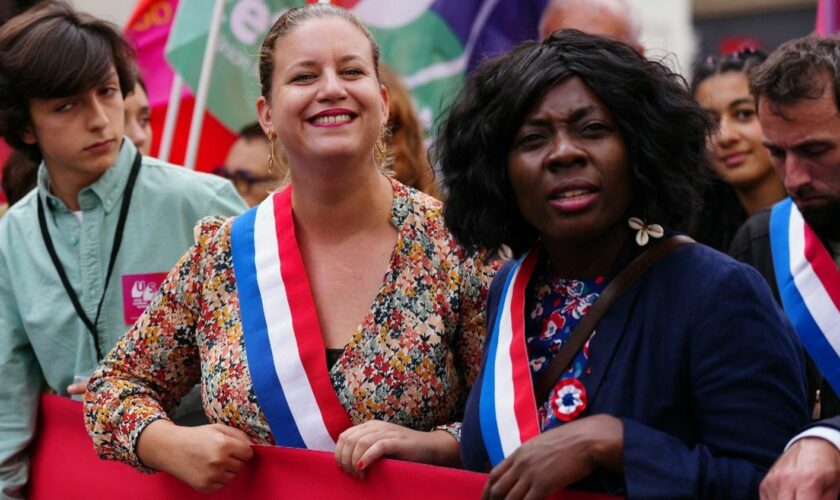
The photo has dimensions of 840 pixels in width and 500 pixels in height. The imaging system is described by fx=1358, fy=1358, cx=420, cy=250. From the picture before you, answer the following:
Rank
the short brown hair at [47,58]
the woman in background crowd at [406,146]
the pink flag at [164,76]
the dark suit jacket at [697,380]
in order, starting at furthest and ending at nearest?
the pink flag at [164,76], the woman in background crowd at [406,146], the short brown hair at [47,58], the dark suit jacket at [697,380]

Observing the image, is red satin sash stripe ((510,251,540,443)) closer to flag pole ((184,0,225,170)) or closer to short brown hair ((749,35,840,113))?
short brown hair ((749,35,840,113))

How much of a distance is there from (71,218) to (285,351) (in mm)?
1369

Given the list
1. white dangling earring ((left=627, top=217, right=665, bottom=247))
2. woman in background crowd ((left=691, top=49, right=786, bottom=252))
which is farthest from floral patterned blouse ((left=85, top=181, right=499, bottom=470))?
woman in background crowd ((left=691, top=49, right=786, bottom=252))

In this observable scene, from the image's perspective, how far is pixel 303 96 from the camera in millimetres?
3369

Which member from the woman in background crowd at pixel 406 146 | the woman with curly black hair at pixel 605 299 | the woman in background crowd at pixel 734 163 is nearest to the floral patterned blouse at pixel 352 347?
the woman with curly black hair at pixel 605 299

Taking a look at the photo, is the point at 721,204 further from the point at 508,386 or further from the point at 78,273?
the point at 508,386

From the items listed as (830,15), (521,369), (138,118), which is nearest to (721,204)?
(830,15)

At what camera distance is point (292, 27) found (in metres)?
3.48

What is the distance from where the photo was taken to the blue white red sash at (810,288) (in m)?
3.33

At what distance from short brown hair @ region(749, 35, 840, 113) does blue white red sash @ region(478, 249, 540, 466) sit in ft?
3.70

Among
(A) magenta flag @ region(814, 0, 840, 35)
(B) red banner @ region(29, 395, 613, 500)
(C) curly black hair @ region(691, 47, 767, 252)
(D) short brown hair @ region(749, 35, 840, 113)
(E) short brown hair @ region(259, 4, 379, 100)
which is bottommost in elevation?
(B) red banner @ region(29, 395, 613, 500)

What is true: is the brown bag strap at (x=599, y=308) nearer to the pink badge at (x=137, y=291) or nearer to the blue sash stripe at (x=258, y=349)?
the blue sash stripe at (x=258, y=349)

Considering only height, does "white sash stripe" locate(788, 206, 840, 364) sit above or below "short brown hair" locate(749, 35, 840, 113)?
below

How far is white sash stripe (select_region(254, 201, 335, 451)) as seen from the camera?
3.19m
